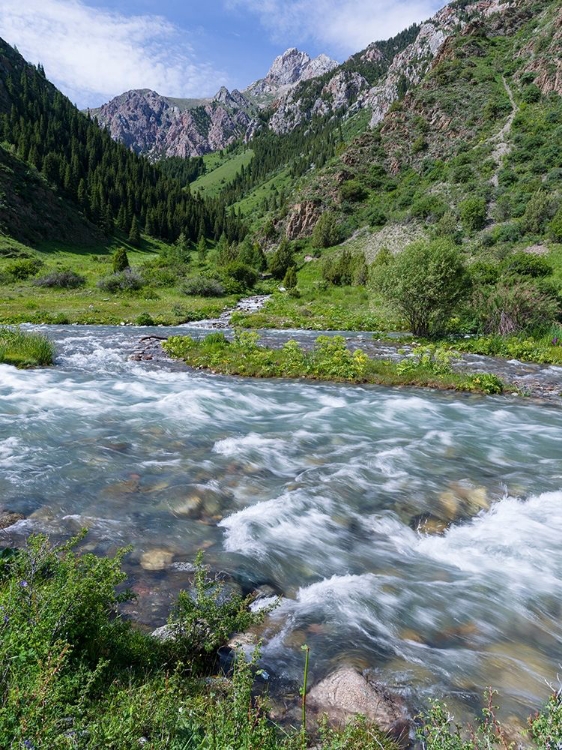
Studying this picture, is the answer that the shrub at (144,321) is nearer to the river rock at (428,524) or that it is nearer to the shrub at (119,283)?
the shrub at (119,283)

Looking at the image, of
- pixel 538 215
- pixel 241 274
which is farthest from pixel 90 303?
pixel 538 215

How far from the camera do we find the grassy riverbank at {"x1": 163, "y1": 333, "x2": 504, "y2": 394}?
14.8 meters

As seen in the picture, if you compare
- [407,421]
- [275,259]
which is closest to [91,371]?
[407,421]

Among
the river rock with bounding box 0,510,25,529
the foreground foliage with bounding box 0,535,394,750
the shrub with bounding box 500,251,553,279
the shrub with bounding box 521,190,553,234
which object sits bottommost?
the river rock with bounding box 0,510,25,529

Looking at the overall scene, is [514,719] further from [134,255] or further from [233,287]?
[134,255]

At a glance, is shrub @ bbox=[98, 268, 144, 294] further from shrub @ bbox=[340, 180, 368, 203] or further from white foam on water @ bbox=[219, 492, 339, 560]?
shrub @ bbox=[340, 180, 368, 203]

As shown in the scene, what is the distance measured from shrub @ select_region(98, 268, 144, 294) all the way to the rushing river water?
3159cm

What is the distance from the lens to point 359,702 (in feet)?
10.4

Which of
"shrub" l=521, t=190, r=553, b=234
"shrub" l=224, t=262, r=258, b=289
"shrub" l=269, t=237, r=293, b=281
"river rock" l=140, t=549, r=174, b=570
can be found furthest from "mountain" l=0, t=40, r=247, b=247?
"river rock" l=140, t=549, r=174, b=570

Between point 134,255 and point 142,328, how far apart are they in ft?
193

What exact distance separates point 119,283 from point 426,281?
31.6 meters

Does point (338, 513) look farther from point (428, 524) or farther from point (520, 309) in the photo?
point (520, 309)

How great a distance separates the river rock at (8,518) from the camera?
17.4 ft

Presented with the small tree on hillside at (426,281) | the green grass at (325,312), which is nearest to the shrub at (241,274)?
the green grass at (325,312)
